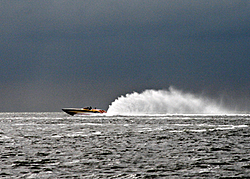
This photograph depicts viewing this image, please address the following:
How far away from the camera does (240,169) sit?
22156 mm

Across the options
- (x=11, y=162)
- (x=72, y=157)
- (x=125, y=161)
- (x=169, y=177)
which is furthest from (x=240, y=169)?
(x=11, y=162)

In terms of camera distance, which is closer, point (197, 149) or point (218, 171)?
point (218, 171)

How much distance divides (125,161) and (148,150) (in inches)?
276

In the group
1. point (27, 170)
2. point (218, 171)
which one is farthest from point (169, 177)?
point (27, 170)

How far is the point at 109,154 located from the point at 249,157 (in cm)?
1141

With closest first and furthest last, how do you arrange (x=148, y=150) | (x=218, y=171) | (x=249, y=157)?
1. (x=218, y=171)
2. (x=249, y=157)
3. (x=148, y=150)

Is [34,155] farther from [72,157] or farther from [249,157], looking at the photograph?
[249,157]

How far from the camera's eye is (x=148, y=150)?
32.2 m

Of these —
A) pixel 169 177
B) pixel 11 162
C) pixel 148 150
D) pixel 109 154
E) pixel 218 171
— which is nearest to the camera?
pixel 169 177

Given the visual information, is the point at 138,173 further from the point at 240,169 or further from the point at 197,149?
the point at 197,149

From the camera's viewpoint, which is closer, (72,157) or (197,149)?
(72,157)

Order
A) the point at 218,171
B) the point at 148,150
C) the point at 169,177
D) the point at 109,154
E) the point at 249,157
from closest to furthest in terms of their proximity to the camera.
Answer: the point at 169,177
the point at 218,171
the point at 249,157
the point at 109,154
the point at 148,150

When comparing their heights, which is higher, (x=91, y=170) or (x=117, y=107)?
(x=117, y=107)

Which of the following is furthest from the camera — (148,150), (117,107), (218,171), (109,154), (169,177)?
(117,107)
